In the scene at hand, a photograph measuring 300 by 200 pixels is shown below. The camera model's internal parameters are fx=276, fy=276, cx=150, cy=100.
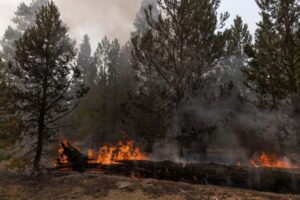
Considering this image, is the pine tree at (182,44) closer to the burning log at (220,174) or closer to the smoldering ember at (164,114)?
the smoldering ember at (164,114)

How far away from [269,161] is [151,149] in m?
9.16

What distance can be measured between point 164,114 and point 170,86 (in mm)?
2136

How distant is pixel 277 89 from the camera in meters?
15.9

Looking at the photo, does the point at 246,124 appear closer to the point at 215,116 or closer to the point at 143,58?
the point at 215,116

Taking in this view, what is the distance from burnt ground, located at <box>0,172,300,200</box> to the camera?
10.4m

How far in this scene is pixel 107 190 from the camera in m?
11.2

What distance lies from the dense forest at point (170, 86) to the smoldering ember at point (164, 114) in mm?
75

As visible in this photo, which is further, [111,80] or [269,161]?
[111,80]

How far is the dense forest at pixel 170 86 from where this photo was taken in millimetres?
15375

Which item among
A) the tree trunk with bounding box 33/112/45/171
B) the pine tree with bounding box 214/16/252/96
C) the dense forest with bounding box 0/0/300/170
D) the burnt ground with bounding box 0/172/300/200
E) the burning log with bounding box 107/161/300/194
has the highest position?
the pine tree with bounding box 214/16/252/96

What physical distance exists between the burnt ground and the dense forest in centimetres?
153

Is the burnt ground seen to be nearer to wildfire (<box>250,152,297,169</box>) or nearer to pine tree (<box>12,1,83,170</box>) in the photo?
pine tree (<box>12,1,83,170</box>)

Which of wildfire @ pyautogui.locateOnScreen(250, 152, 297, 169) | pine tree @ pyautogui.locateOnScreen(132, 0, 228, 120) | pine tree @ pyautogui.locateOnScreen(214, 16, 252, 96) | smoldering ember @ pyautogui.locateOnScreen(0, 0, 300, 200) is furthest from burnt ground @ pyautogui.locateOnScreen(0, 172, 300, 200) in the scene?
pine tree @ pyautogui.locateOnScreen(214, 16, 252, 96)

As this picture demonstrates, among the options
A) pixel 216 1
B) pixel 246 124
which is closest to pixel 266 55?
pixel 216 1
